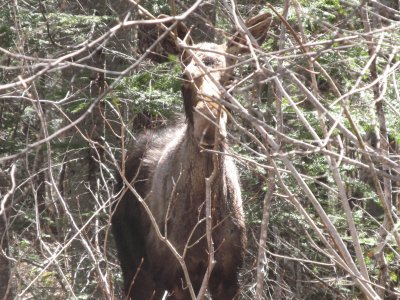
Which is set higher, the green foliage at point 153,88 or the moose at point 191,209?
the green foliage at point 153,88

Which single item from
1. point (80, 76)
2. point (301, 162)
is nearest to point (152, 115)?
point (80, 76)

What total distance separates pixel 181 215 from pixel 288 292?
68.4 inches

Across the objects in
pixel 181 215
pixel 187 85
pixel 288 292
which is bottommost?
pixel 288 292

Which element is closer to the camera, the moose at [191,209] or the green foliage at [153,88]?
the moose at [191,209]

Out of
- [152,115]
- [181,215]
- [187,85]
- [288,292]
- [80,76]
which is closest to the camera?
[187,85]

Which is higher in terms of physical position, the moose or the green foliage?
the green foliage

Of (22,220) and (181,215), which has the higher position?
(181,215)

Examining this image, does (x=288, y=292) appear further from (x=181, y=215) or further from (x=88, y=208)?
(x=88, y=208)

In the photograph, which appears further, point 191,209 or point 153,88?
point 153,88

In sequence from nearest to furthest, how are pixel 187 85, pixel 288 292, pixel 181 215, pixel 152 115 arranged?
pixel 187 85 < pixel 181 215 < pixel 288 292 < pixel 152 115

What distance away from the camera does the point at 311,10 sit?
7.29 m

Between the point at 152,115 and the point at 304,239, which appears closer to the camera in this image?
the point at 304,239

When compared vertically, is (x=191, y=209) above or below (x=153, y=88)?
below

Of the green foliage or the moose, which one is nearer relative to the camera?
the moose
